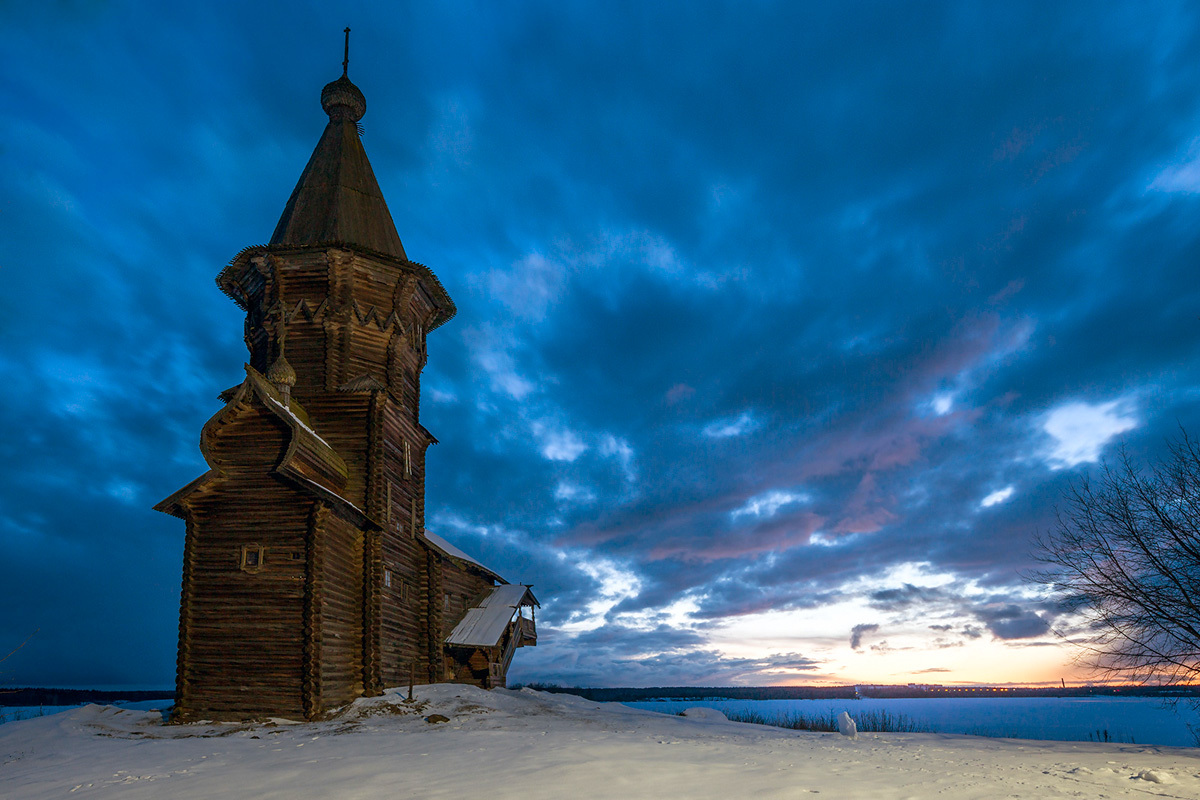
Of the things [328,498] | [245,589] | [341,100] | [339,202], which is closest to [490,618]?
[245,589]

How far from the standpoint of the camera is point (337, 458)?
2427 cm

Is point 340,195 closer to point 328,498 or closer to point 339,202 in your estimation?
point 339,202

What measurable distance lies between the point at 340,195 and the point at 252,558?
16.3 meters

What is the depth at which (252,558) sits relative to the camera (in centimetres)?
2025

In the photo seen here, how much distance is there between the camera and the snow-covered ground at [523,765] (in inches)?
348

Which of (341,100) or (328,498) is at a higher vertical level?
(341,100)

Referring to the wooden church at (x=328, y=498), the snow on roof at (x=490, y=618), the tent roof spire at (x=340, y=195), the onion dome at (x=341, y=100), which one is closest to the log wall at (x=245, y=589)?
the wooden church at (x=328, y=498)

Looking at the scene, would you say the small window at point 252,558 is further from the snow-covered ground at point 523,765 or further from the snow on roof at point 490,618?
the snow on roof at point 490,618

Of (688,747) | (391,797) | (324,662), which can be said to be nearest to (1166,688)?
(688,747)

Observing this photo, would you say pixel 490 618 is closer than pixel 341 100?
Yes

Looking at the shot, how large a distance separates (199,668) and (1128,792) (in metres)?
21.6

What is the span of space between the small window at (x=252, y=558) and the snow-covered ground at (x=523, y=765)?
4201 mm

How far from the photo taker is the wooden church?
19.8 meters

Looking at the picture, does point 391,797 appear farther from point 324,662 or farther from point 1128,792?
point 324,662
